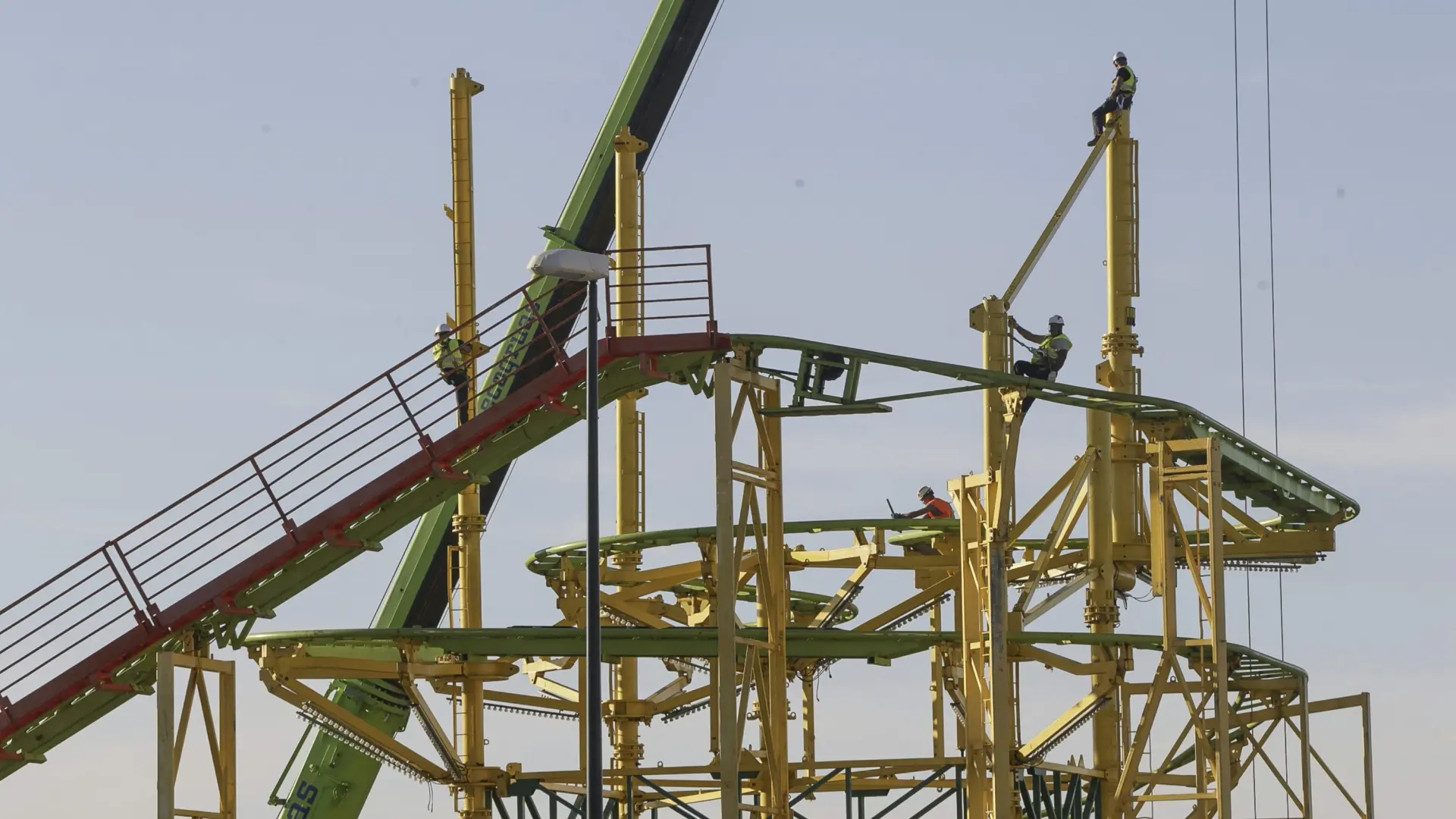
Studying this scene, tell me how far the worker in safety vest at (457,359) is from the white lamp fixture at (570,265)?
252 inches

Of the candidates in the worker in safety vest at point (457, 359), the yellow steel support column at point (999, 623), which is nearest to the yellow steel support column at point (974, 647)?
the yellow steel support column at point (999, 623)

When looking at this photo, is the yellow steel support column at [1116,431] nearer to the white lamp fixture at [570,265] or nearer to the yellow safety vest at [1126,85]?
the yellow safety vest at [1126,85]

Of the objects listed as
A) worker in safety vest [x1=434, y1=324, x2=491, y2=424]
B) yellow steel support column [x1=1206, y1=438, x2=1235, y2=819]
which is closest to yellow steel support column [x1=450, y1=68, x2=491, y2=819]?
worker in safety vest [x1=434, y1=324, x2=491, y2=424]

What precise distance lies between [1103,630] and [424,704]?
390 inches

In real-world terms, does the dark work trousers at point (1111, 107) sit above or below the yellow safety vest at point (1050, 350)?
above

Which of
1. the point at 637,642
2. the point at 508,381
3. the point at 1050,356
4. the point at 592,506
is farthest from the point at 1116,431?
the point at 592,506

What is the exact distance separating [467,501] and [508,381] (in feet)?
7.81

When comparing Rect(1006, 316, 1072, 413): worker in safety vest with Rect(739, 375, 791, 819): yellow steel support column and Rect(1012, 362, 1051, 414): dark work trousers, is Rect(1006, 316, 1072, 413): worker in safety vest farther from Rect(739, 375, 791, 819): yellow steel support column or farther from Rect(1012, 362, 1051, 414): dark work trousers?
Rect(739, 375, 791, 819): yellow steel support column

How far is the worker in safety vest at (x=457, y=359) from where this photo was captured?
31047mm

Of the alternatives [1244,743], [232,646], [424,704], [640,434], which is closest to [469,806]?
[424,704]

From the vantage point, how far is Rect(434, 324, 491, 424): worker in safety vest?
31.0m

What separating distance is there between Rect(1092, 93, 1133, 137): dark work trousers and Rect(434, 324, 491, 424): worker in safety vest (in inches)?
398

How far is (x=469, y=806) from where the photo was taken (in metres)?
37.7

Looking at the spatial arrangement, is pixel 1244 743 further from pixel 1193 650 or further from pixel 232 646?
pixel 232 646
